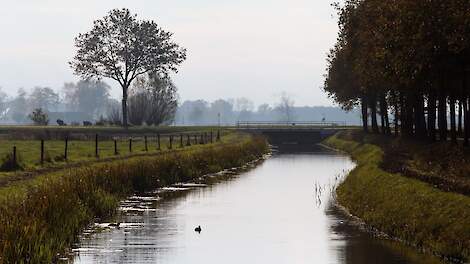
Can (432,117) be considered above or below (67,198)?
above

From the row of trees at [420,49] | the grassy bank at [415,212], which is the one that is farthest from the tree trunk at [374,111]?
the grassy bank at [415,212]

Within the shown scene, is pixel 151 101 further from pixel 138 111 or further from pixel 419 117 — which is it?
pixel 419 117

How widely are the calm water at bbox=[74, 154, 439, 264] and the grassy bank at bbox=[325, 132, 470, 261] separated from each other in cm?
81

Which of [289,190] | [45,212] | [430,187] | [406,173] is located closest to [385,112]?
[289,190]

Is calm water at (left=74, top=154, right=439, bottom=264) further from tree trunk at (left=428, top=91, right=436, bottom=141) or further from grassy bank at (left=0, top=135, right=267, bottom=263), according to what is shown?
tree trunk at (left=428, top=91, right=436, bottom=141)

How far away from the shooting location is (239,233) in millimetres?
33281

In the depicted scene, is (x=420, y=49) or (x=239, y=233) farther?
(x=420, y=49)

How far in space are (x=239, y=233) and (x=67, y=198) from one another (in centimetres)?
690

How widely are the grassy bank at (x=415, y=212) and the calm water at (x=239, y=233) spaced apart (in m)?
0.81

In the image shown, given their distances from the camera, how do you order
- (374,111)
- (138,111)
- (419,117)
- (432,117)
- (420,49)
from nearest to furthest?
(420,49), (432,117), (419,117), (374,111), (138,111)

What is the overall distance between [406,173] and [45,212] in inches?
712

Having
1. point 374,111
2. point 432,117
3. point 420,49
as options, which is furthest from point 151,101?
point 420,49

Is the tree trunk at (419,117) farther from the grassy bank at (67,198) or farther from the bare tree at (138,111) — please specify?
the bare tree at (138,111)

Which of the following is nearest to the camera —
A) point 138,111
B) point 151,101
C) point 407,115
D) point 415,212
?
point 415,212
